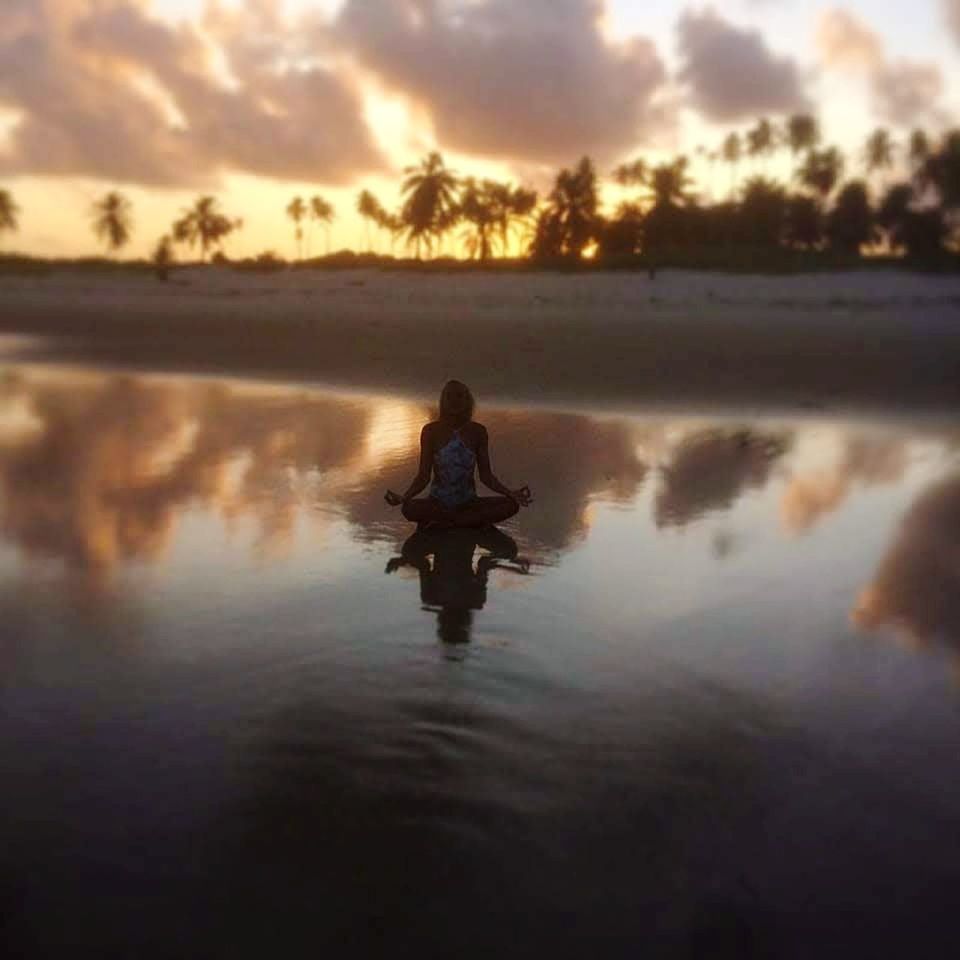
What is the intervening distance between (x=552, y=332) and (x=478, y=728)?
81.1 ft

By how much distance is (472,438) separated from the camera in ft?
26.4

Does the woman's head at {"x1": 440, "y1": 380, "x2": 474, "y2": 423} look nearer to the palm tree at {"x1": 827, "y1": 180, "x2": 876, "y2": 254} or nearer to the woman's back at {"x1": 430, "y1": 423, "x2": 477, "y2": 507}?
the woman's back at {"x1": 430, "y1": 423, "x2": 477, "y2": 507}

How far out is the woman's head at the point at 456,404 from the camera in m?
7.86

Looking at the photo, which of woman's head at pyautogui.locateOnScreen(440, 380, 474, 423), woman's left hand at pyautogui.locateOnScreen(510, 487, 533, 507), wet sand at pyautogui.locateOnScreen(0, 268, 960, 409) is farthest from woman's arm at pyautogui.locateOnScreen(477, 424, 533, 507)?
wet sand at pyautogui.locateOnScreen(0, 268, 960, 409)

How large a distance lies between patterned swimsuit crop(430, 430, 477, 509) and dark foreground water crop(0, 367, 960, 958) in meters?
0.38

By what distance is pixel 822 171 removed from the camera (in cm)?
7362

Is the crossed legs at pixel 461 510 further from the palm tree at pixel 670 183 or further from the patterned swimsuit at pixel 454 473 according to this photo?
the palm tree at pixel 670 183

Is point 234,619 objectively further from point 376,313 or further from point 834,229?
point 834,229

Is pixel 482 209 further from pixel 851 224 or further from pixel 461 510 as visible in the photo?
Answer: pixel 461 510

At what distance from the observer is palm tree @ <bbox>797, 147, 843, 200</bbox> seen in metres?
72.8

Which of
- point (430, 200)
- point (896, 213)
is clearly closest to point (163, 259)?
point (430, 200)

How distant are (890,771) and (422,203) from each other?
68.2 metres

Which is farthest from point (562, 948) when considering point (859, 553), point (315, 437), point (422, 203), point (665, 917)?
point (422, 203)

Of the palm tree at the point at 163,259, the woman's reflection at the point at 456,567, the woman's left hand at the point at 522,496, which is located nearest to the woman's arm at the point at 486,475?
the woman's left hand at the point at 522,496
